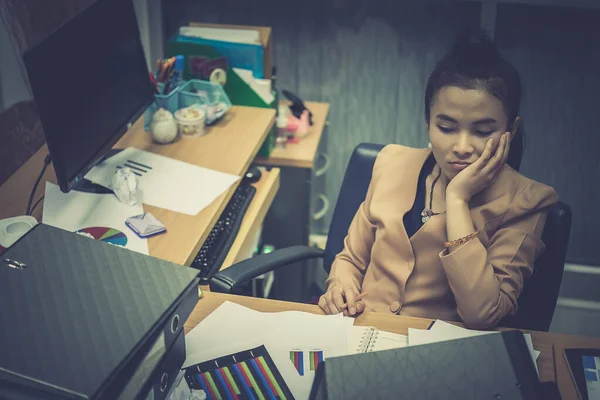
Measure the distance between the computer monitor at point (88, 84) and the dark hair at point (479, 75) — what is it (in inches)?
33.7

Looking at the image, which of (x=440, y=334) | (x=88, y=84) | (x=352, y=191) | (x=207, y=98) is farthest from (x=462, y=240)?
(x=207, y=98)

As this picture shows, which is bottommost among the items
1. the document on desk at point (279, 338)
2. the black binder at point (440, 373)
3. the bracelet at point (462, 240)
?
the document on desk at point (279, 338)

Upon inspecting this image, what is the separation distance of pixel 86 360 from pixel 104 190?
954mm

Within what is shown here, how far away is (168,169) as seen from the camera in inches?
79.7

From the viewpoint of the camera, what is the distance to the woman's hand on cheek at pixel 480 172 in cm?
151

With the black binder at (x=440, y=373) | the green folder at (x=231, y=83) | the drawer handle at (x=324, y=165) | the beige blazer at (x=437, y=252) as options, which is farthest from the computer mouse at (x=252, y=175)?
the black binder at (x=440, y=373)

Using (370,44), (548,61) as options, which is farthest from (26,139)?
(548,61)

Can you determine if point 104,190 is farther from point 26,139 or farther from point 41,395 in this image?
point 41,395

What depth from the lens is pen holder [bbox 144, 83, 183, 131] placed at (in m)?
2.22

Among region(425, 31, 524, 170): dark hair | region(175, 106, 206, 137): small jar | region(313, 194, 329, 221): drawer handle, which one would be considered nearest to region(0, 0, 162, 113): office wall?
region(175, 106, 206, 137): small jar

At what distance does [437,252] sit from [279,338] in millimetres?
457

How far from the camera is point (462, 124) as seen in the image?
4.99ft

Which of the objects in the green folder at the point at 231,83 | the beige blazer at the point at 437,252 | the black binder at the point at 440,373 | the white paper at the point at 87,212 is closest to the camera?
the black binder at the point at 440,373

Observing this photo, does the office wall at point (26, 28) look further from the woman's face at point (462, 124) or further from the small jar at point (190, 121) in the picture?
the woman's face at point (462, 124)
